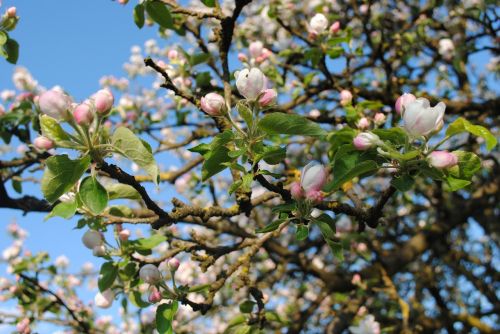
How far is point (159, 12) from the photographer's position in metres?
2.00

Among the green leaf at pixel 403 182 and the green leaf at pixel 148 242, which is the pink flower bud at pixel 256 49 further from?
the green leaf at pixel 403 182

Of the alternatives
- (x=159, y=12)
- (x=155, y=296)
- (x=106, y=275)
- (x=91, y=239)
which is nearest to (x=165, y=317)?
(x=155, y=296)

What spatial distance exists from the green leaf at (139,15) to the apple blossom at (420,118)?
4.36 feet

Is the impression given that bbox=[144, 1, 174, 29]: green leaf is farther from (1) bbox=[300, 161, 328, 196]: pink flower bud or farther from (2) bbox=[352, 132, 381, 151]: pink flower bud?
(2) bbox=[352, 132, 381, 151]: pink flower bud

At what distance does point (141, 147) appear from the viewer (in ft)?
4.01

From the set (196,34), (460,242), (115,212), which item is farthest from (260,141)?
(460,242)

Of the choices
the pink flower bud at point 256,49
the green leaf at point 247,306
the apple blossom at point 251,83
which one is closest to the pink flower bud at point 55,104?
the apple blossom at point 251,83

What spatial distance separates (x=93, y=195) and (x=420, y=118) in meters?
0.85

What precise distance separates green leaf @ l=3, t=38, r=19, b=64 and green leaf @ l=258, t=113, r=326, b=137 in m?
1.38

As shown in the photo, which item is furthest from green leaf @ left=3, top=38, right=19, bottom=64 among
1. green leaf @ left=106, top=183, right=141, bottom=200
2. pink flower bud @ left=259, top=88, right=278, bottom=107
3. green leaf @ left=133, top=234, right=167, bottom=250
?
pink flower bud @ left=259, top=88, right=278, bottom=107

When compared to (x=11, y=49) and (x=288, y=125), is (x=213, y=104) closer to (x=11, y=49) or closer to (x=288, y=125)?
(x=288, y=125)

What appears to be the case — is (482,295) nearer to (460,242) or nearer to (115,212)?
(460,242)

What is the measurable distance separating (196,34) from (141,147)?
5.00 feet

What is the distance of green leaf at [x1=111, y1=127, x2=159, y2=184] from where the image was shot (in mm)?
1211
